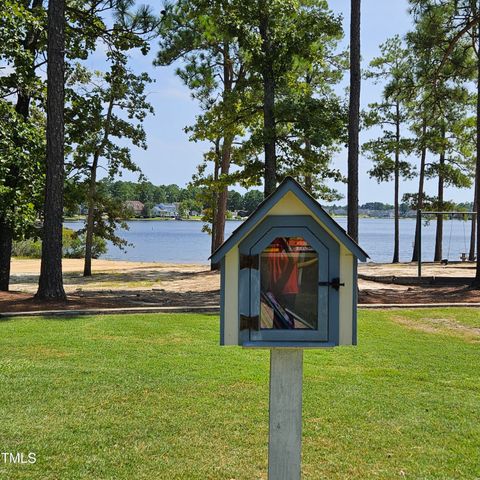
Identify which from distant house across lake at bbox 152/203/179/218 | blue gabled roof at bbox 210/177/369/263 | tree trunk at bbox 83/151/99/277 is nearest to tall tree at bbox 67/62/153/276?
tree trunk at bbox 83/151/99/277

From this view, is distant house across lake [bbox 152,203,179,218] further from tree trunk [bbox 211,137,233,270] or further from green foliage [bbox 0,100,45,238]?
green foliage [bbox 0,100,45,238]

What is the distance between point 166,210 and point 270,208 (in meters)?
148

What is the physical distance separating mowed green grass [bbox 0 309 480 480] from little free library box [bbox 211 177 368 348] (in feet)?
5.11

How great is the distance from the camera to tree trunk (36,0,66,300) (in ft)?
37.5

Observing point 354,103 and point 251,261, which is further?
point 354,103

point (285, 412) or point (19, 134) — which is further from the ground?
point (19, 134)

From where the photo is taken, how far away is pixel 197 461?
3973 mm

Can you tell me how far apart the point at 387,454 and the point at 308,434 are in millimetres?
642

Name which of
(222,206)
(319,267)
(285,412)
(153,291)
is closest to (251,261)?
(319,267)

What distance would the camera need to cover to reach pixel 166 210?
149 meters

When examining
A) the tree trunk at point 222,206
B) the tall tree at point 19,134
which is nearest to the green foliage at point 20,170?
the tall tree at point 19,134

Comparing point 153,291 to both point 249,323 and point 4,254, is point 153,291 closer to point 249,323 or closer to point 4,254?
point 4,254

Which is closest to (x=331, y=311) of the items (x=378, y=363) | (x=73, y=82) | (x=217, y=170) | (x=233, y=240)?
(x=233, y=240)

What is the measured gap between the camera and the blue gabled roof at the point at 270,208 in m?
2.72
